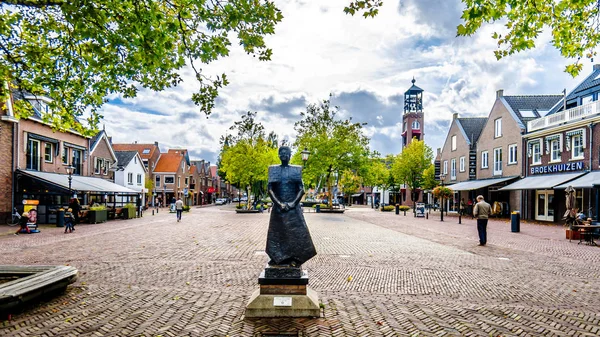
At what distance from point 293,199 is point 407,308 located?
2.59 m

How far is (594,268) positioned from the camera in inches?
384

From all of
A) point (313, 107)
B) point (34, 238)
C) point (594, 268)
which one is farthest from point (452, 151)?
point (34, 238)

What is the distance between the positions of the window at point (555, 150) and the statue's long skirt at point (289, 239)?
92.1 feet

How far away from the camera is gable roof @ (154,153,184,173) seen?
215ft

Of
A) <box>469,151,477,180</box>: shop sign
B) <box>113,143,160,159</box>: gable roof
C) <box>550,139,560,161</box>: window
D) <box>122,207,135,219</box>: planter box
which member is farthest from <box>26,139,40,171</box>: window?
<box>113,143,160,159</box>: gable roof

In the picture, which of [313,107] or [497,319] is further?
[313,107]

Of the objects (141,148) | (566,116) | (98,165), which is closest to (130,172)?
(98,165)

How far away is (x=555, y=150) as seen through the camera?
2734 cm

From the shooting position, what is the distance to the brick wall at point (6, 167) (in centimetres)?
2238

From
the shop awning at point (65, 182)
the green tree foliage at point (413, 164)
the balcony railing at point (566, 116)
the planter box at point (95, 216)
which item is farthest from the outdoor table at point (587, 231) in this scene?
the green tree foliage at point (413, 164)

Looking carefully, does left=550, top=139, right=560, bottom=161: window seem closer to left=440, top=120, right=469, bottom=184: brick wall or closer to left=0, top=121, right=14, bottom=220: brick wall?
left=440, top=120, right=469, bottom=184: brick wall

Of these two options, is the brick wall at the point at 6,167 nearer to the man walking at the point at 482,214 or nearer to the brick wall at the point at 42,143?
the brick wall at the point at 42,143

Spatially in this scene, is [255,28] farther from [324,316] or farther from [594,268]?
[594,268]

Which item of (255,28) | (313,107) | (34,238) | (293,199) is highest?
(313,107)
